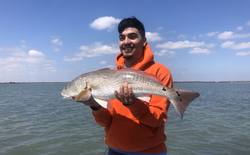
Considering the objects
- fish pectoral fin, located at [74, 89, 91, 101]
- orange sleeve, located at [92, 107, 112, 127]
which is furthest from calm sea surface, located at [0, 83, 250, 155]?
fish pectoral fin, located at [74, 89, 91, 101]

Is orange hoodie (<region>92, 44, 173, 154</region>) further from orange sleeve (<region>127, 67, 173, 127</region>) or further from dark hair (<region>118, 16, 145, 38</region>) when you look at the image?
dark hair (<region>118, 16, 145, 38</region>)

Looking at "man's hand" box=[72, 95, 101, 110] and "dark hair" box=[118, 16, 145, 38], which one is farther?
"dark hair" box=[118, 16, 145, 38]

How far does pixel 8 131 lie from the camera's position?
10523mm

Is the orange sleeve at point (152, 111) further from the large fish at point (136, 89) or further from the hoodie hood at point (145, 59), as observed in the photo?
the hoodie hood at point (145, 59)

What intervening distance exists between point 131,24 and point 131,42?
36 centimetres

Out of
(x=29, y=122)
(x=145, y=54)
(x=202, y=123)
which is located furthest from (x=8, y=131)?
(x=202, y=123)

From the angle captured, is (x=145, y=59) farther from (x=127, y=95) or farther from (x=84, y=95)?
(x=84, y=95)

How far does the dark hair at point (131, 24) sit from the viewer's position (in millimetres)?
3113

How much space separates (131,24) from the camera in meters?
3.10

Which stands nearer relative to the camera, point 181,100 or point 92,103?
point 181,100

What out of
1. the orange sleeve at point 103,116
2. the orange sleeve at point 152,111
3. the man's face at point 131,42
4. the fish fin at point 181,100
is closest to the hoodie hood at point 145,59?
the man's face at point 131,42

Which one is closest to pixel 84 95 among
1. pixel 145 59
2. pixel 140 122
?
pixel 140 122

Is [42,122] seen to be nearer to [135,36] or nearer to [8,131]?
[8,131]

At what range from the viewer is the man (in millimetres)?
2465
